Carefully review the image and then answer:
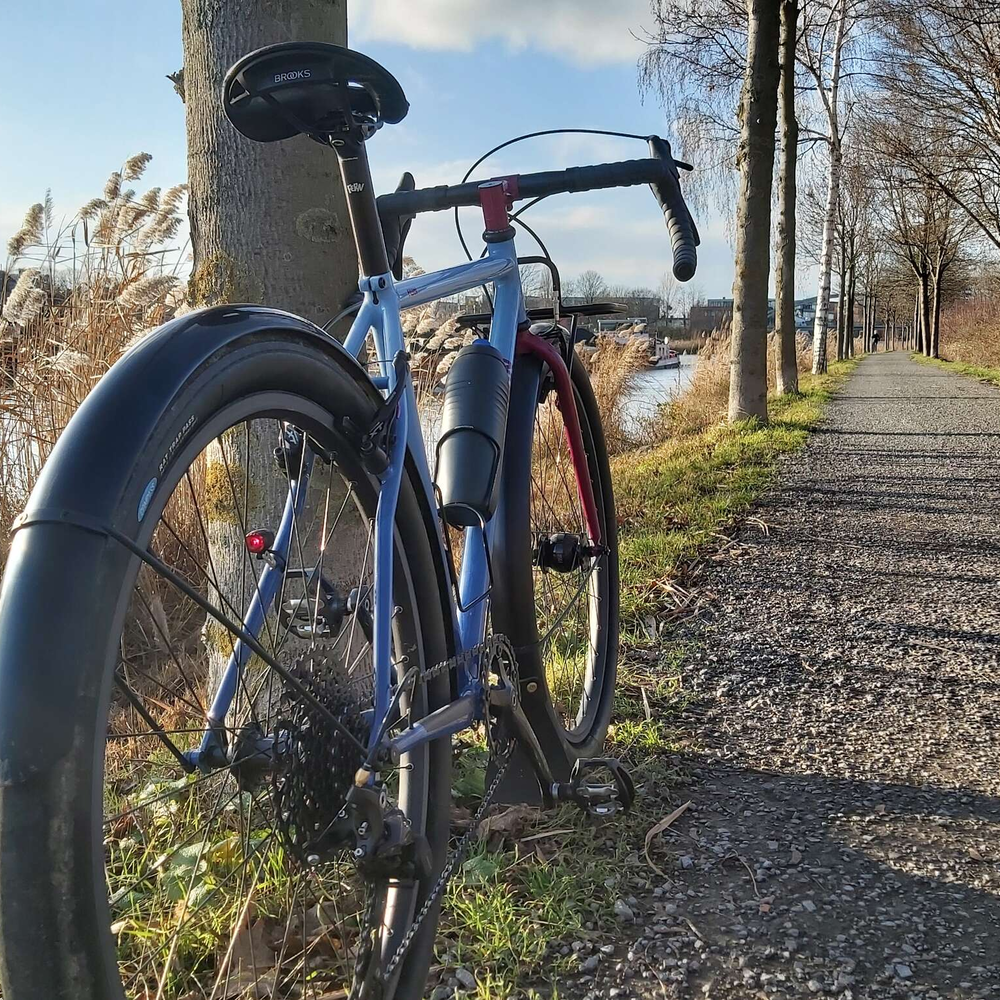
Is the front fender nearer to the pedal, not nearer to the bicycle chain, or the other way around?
the bicycle chain

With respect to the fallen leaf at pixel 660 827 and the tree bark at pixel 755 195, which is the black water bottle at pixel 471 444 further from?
the tree bark at pixel 755 195

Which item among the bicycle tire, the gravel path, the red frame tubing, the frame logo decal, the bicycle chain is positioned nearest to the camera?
the bicycle tire

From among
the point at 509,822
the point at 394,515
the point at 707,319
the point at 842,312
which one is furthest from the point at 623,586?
the point at 842,312

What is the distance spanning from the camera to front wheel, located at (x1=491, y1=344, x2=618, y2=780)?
195 cm

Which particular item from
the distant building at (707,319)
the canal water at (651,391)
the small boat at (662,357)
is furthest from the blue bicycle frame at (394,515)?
the distant building at (707,319)

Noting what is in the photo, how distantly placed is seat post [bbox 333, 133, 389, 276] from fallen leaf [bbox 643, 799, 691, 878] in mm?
1355

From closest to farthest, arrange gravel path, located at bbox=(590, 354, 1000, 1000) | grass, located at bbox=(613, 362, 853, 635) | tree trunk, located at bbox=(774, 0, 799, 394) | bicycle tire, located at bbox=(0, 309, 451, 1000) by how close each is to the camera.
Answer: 1. bicycle tire, located at bbox=(0, 309, 451, 1000)
2. gravel path, located at bbox=(590, 354, 1000, 1000)
3. grass, located at bbox=(613, 362, 853, 635)
4. tree trunk, located at bbox=(774, 0, 799, 394)

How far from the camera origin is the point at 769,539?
4.80 m

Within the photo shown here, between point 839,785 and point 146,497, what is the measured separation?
1.99 meters

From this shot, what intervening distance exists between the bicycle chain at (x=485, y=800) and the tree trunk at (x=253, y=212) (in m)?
0.58

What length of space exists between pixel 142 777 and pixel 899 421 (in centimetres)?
1011

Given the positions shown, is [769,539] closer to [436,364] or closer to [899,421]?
[436,364]

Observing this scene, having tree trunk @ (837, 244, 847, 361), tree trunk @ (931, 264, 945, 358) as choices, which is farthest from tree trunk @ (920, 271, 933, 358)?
tree trunk @ (837, 244, 847, 361)

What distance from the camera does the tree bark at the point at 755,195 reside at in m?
8.48
